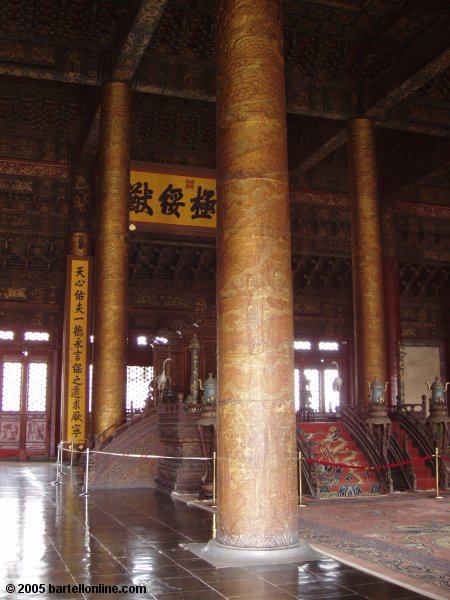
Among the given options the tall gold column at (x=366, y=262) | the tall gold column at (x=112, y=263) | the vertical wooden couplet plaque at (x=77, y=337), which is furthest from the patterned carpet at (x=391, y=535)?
the vertical wooden couplet plaque at (x=77, y=337)

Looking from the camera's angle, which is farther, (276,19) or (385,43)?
(385,43)

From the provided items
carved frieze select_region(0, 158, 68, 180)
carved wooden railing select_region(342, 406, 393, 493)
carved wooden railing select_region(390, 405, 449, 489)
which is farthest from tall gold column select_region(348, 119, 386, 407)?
carved frieze select_region(0, 158, 68, 180)

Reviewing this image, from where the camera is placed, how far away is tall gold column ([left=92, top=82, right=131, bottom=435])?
1060 cm

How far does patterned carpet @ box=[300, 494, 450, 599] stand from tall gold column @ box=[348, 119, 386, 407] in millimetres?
3573

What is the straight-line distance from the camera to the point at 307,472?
866 centimetres

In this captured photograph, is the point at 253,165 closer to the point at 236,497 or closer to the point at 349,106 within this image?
the point at 236,497

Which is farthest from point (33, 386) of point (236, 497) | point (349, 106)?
point (236, 497)

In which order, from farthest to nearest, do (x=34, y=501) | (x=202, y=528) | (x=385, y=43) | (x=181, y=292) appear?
(x=181, y=292) → (x=385, y=43) → (x=34, y=501) → (x=202, y=528)

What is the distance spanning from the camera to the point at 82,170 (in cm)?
1497

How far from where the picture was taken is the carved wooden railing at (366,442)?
357 inches

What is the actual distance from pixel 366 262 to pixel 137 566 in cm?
863

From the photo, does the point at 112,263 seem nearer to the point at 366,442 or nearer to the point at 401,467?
the point at 366,442

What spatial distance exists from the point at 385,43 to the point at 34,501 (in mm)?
9392

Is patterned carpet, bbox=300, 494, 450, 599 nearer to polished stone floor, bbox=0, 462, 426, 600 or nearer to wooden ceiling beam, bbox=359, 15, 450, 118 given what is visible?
polished stone floor, bbox=0, 462, 426, 600
